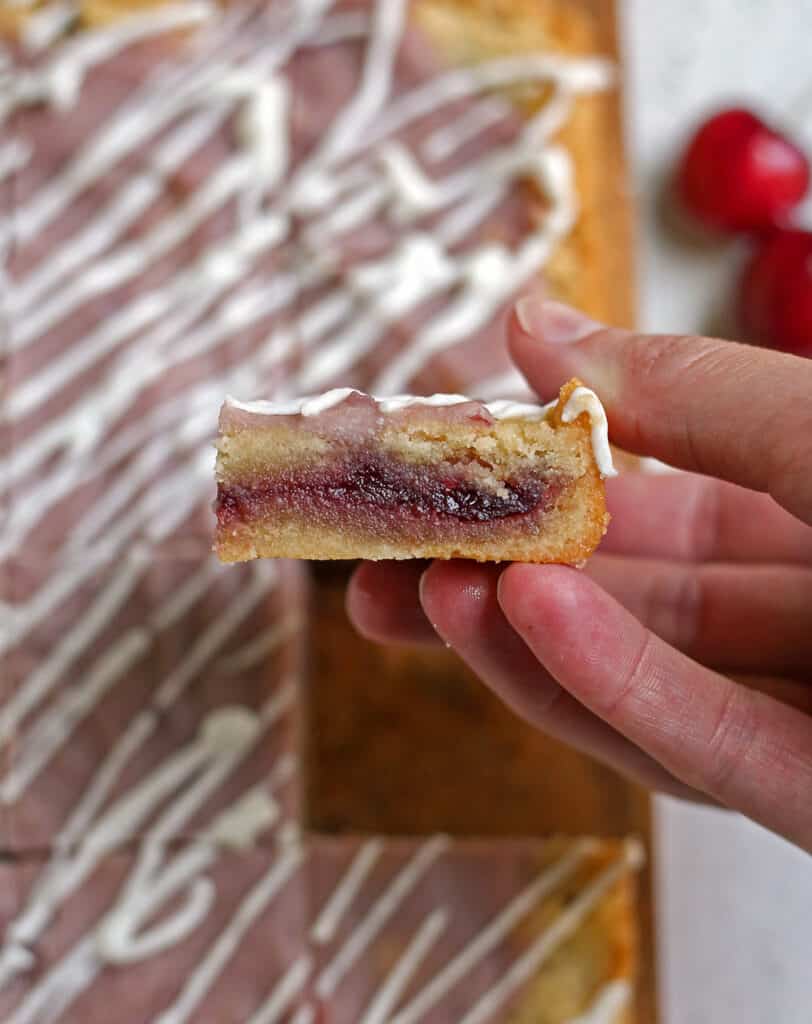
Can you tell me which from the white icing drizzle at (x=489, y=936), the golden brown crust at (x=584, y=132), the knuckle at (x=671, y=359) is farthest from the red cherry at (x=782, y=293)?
the white icing drizzle at (x=489, y=936)

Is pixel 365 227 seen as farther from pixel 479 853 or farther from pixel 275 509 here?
pixel 479 853

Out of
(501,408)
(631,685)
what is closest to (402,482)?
(501,408)

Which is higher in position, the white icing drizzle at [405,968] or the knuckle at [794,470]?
the knuckle at [794,470]

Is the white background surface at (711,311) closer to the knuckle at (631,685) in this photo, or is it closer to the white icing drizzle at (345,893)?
the white icing drizzle at (345,893)

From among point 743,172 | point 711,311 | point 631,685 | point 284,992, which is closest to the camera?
point 631,685

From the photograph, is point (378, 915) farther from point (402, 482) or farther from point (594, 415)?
point (594, 415)

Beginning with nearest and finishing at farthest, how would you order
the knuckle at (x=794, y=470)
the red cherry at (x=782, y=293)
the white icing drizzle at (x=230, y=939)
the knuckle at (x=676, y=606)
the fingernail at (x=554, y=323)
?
1. the knuckle at (x=794, y=470)
2. the fingernail at (x=554, y=323)
3. the knuckle at (x=676, y=606)
4. the white icing drizzle at (x=230, y=939)
5. the red cherry at (x=782, y=293)

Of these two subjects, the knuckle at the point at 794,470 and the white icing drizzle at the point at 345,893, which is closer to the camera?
the knuckle at the point at 794,470

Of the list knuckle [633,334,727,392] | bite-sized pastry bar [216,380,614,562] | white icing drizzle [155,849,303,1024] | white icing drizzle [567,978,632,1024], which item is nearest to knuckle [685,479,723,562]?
knuckle [633,334,727,392]

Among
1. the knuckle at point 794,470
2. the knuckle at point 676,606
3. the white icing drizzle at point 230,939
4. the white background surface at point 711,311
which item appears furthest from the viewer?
the white background surface at point 711,311
